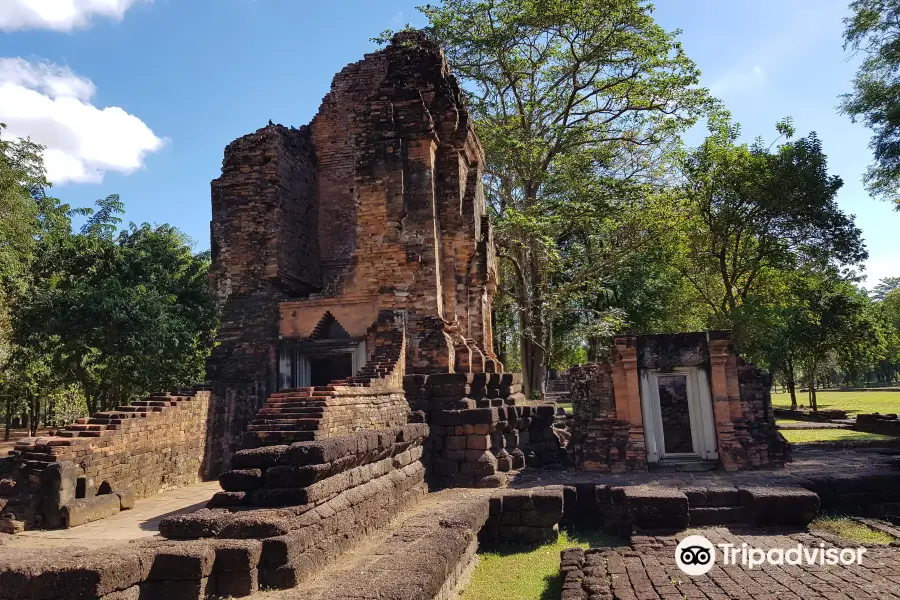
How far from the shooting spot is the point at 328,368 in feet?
38.7

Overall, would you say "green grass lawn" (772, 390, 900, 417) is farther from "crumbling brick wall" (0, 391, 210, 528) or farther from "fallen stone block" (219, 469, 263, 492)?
"fallen stone block" (219, 469, 263, 492)

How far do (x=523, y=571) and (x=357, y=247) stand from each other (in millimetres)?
6398

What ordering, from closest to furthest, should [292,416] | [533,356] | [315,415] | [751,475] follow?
→ [315,415], [292,416], [751,475], [533,356]

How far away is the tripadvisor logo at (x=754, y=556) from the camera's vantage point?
5.63 meters

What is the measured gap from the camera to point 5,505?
7082mm

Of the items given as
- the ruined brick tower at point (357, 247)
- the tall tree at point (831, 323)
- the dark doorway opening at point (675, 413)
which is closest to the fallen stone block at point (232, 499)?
the ruined brick tower at point (357, 247)

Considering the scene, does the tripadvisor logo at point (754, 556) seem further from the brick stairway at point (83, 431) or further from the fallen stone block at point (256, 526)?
the brick stairway at point (83, 431)

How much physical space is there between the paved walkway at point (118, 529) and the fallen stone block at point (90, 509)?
0.10 metres

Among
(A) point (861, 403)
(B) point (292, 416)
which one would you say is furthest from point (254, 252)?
(A) point (861, 403)

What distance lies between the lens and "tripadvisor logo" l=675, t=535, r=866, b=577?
5629mm

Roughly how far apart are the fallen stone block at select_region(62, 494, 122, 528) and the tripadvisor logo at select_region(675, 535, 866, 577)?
6.80 metres

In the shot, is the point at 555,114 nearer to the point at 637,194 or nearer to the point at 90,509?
the point at 637,194

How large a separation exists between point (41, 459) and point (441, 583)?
5.59 metres

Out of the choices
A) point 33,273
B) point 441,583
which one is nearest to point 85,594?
point 441,583
